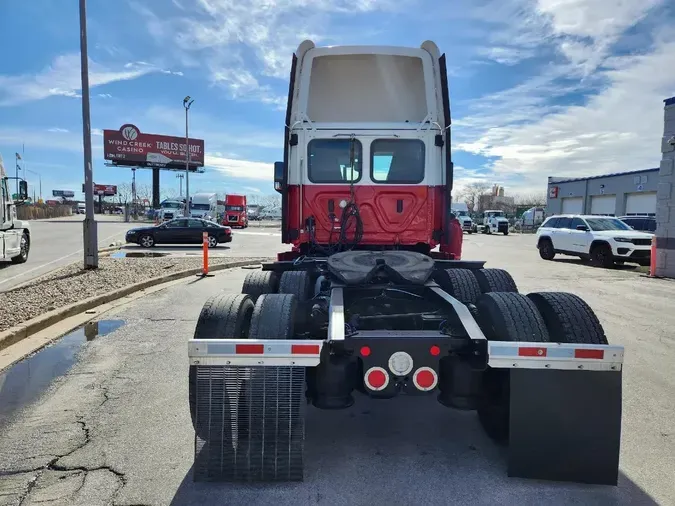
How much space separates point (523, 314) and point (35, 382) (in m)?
4.53

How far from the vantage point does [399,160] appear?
18.6ft

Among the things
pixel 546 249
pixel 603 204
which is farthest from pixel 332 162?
pixel 603 204

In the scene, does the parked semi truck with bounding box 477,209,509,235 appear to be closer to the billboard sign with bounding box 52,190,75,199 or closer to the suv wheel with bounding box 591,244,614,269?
the suv wheel with bounding box 591,244,614,269

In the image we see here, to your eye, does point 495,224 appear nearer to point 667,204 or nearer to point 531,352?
point 667,204

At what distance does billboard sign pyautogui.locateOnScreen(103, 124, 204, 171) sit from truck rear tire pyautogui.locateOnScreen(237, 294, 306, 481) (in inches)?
2864

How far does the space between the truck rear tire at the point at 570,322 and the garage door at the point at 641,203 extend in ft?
133

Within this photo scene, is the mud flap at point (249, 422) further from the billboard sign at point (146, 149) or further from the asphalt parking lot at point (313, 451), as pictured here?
the billboard sign at point (146, 149)

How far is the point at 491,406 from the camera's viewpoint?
348 centimetres

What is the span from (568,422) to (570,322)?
659mm

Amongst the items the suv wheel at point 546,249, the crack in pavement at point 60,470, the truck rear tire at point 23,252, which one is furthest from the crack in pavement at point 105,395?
the suv wheel at point 546,249

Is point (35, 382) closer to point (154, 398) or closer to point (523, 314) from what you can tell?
Answer: point (154, 398)

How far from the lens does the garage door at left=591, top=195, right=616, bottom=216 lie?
43062 mm

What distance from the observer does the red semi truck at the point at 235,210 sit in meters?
40.8

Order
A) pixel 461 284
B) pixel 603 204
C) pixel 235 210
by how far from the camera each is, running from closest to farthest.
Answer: pixel 461 284 < pixel 235 210 < pixel 603 204
